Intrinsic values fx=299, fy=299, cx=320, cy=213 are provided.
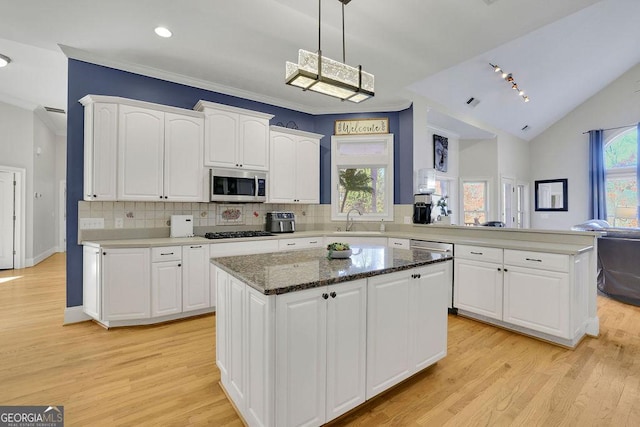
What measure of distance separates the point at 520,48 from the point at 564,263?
3.45 meters

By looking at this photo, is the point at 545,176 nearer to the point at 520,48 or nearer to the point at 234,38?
the point at 520,48

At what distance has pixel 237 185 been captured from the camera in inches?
153

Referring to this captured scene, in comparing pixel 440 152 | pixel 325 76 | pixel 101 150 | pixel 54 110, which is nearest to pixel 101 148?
pixel 101 150

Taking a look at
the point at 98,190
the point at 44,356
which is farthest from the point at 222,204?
the point at 44,356

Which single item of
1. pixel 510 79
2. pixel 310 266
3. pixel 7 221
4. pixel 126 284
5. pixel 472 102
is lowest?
pixel 126 284

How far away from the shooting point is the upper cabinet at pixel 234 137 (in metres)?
3.68

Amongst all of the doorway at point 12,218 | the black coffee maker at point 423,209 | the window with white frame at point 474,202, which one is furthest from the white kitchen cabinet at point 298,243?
the doorway at point 12,218

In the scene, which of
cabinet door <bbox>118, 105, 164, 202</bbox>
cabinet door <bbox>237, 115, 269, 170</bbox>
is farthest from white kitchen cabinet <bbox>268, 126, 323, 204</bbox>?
cabinet door <bbox>118, 105, 164, 202</bbox>

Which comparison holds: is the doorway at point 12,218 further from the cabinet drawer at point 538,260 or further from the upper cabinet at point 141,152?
the cabinet drawer at point 538,260

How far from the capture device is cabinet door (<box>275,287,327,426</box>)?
1.44 m

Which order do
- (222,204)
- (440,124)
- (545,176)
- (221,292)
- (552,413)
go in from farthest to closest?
(545,176), (440,124), (222,204), (221,292), (552,413)

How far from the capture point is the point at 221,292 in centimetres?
198

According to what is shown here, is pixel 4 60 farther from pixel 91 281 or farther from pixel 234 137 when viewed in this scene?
pixel 91 281

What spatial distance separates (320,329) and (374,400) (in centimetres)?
80
